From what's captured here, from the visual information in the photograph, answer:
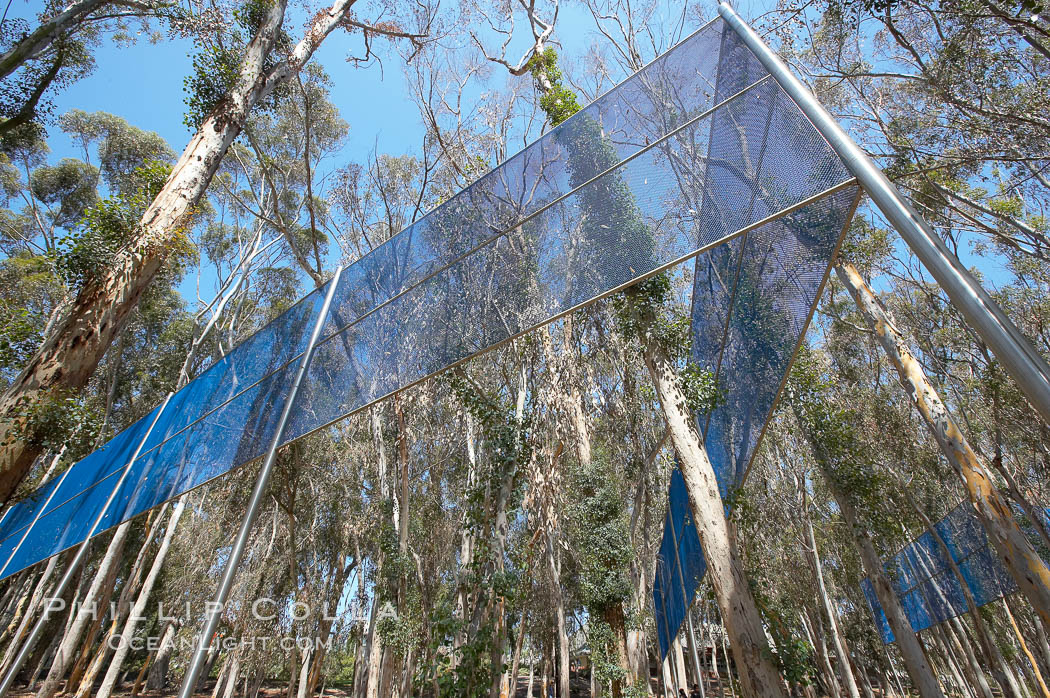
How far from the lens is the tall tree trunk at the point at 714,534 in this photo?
15.8 feet

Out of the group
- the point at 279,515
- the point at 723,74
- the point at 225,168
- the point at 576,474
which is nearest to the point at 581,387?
the point at 576,474

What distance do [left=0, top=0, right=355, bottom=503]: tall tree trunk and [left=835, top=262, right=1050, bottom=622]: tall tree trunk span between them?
934cm

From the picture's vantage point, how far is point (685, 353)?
6637mm

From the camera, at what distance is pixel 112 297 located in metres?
4.58

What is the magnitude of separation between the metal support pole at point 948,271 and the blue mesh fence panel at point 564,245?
0.53 feet

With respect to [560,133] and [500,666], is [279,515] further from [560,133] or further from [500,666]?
[560,133]

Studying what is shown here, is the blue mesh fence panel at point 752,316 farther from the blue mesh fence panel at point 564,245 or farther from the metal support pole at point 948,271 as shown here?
the metal support pole at point 948,271

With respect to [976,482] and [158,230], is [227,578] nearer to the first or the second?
[158,230]

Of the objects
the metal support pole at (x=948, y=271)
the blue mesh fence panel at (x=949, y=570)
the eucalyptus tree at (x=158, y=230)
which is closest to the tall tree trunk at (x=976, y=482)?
the blue mesh fence panel at (x=949, y=570)

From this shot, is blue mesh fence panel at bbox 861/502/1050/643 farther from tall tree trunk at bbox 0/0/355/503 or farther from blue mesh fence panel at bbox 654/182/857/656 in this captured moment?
tall tree trunk at bbox 0/0/355/503

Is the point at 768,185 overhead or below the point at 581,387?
below

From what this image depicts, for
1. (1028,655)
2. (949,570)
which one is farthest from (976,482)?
(1028,655)

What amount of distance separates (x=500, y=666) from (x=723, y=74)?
22.3 ft

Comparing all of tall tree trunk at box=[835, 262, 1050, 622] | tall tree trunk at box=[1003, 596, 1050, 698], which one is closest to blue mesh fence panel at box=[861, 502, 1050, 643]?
tall tree trunk at box=[1003, 596, 1050, 698]
